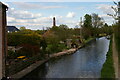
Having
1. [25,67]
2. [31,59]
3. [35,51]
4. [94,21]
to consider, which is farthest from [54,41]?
[94,21]

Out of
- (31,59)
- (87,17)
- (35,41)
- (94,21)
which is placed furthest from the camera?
(94,21)

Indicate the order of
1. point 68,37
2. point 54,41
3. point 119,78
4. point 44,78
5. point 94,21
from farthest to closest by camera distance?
point 94,21
point 68,37
point 54,41
point 44,78
point 119,78

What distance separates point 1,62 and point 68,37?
118 ft

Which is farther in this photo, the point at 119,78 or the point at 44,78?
the point at 44,78

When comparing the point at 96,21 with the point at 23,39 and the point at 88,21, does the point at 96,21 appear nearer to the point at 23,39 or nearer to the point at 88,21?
the point at 88,21

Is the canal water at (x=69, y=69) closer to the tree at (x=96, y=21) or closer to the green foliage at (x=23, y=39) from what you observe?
the green foliage at (x=23, y=39)

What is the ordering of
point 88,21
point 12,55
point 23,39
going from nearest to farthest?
1. point 12,55
2. point 23,39
3. point 88,21

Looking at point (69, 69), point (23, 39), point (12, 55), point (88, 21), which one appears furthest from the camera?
point (88, 21)

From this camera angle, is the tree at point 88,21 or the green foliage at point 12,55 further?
the tree at point 88,21

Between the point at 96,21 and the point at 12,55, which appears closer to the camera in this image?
the point at 12,55

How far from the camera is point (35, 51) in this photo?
86.3 ft

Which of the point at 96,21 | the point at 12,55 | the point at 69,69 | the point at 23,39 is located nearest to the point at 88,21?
the point at 96,21

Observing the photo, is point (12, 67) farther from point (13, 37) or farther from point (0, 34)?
point (13, 37)

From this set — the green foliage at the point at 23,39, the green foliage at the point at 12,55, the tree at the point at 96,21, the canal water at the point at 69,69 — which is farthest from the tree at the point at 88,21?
the green foliage at the point at 12,55
